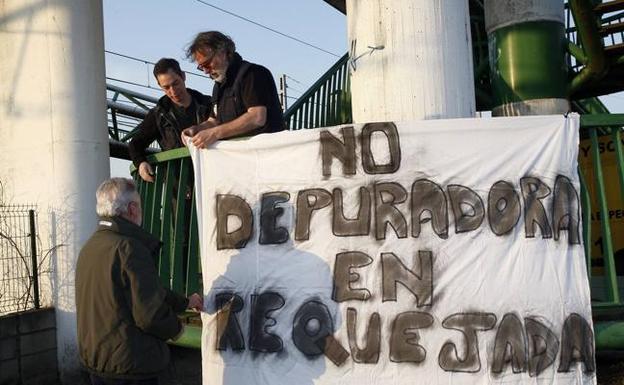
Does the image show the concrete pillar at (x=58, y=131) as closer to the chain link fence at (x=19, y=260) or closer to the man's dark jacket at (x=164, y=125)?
the chain link fence at (x=19, y=260)

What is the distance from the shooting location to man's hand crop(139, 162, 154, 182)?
4980 mm

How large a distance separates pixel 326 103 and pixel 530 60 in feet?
17.1

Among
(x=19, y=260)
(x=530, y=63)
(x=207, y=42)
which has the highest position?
(x=530, y=63)

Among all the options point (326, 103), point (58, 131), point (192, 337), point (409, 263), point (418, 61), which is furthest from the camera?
point (326, 103)

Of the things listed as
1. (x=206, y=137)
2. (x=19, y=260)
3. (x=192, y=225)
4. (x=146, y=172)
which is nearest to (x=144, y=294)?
(x=206, y=137)

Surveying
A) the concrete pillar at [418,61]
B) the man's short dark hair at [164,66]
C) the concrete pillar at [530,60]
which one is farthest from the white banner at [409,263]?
the concrete pillar at [530,60]

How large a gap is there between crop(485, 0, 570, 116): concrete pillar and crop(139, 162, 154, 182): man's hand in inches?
130

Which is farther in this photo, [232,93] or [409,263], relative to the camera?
[232,93]

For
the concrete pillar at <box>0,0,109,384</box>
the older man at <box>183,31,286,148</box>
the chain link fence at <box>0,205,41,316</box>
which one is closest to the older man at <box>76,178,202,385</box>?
the older man at <box>183,31,286,148</box>

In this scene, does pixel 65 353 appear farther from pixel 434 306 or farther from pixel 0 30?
pixel 434 306

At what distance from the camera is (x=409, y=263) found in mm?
3686

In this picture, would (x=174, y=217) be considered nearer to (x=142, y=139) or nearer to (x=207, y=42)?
(x=142, y=139)

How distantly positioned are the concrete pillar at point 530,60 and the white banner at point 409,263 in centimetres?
268

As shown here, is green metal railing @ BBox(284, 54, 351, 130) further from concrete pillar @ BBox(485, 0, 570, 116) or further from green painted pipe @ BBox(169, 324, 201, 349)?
green painted pipe @ BBox(169, 324, 201, 349)
